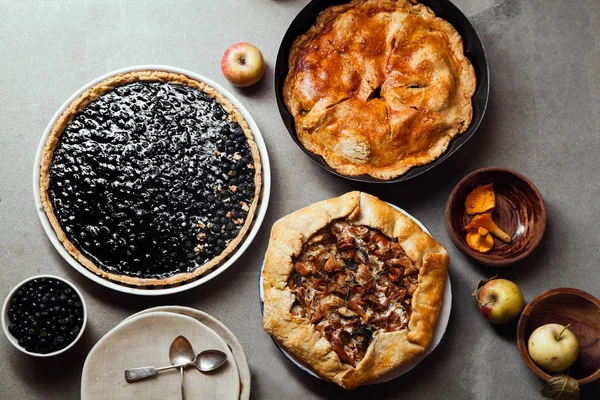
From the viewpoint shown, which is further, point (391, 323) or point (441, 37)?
point (441, 37)

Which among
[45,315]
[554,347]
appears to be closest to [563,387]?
[554,347]

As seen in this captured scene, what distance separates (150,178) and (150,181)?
20 millimetres

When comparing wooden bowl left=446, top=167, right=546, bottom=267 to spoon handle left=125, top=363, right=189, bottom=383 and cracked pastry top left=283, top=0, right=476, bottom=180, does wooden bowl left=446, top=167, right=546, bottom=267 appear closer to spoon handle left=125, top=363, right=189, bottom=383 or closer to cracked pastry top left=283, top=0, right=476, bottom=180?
cracked pastry top left=283, top=0, right=476, bottom=180

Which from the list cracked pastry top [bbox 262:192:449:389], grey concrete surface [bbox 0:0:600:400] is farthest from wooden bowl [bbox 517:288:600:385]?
cracked pastry top [bbox 262:192:449:389]

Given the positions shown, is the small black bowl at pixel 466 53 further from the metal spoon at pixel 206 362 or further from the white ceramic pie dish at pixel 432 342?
the metal spoon at pixel 206 362

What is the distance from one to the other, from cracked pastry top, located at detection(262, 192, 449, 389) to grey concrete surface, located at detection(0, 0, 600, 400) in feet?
1.53

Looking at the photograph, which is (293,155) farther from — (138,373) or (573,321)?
(573,321)

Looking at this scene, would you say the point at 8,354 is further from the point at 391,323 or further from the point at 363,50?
the point at 363,50

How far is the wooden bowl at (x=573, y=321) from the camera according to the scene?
387 cm

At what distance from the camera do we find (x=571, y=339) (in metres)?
3.81

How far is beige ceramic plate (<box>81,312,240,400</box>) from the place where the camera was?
3592mm

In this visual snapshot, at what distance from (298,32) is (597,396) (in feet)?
10.3

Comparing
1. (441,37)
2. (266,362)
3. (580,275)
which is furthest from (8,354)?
(580,275)

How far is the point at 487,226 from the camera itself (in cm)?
409
